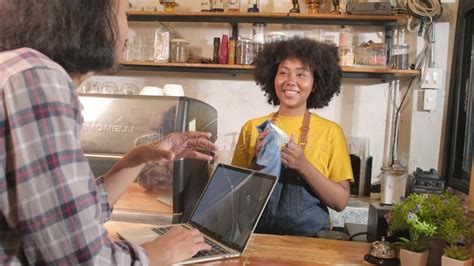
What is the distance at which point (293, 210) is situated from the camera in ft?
5.27

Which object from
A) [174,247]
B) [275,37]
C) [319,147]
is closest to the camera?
[174,247]

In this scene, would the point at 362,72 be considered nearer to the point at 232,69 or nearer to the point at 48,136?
the point at 232,69

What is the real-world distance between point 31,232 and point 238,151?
4.12 feet

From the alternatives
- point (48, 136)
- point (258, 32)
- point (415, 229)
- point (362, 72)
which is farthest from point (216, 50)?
point (48, 136)

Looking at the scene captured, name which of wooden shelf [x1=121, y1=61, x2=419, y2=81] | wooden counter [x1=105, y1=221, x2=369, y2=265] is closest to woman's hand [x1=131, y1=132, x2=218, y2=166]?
wooden counter [x1=105, y1=221, x2=369, y2=265]

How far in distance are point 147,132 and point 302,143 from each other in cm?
60

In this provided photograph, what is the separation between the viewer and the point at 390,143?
10.0 ft

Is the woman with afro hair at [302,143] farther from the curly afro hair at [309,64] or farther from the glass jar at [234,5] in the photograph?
the glass jar at [234,5]

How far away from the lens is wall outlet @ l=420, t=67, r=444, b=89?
108 inches

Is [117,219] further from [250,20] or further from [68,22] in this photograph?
[250,20]

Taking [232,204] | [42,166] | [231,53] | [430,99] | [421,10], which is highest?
[421,10]

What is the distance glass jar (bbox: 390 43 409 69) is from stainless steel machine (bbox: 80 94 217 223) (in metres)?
1.73

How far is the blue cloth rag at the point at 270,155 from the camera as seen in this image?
1.53m

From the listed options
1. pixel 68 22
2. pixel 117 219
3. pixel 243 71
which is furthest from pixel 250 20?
pixel 68 22
